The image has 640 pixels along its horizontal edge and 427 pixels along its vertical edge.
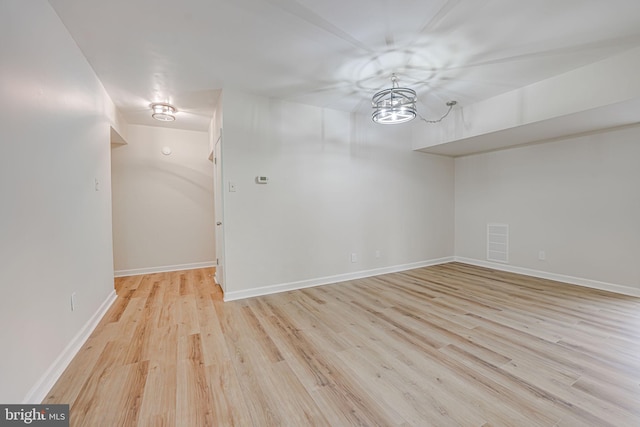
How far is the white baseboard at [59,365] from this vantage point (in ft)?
4.78

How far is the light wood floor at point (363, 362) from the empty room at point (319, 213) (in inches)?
0.7

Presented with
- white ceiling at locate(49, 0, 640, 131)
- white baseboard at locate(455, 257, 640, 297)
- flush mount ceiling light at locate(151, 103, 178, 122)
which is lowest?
white baseboard at locate(455, 257, 640, 297)

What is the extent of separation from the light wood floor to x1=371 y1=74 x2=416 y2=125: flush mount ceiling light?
6.88 feet

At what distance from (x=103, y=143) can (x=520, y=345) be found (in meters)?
4.51

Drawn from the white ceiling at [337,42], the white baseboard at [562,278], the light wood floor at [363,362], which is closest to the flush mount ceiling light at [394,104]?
the white ceiling at [337,42]

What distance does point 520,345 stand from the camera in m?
2.06

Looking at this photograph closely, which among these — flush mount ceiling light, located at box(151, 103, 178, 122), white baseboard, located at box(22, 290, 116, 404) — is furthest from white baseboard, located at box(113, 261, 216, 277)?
flush mount ceiling light, located at box(151, 103, 178, 122)

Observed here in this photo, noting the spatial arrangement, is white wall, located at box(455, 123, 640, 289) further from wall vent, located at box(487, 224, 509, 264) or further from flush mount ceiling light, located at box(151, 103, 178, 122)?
flush mount ceiling light, located at box(151, 103, 178, 122)

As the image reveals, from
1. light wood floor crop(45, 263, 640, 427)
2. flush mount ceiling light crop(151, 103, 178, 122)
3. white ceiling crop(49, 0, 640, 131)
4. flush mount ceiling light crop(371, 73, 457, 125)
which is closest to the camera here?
light wood floor crop(45, 263, 640, 427)

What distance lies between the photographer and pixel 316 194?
3713mm

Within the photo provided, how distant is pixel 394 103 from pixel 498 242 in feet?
11.1

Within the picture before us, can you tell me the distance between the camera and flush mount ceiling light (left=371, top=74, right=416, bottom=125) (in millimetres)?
2613

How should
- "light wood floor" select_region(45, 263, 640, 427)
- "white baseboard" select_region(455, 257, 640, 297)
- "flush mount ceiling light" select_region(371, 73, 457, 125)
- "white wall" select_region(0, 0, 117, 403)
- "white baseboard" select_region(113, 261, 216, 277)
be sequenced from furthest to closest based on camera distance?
"white baseboard" select_region(113, 261, 216, 277) < "white baseboard" select_region(455, 257, 640, 297) < "flush mount ceiling light" select_region(371, 73, 457, 125) < "light wood floor" select_region(45, 263, 640, 427) < "white wall" select_region(0, 0, 117, 403)

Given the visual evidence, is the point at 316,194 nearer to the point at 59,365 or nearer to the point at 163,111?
the point at 163,111
